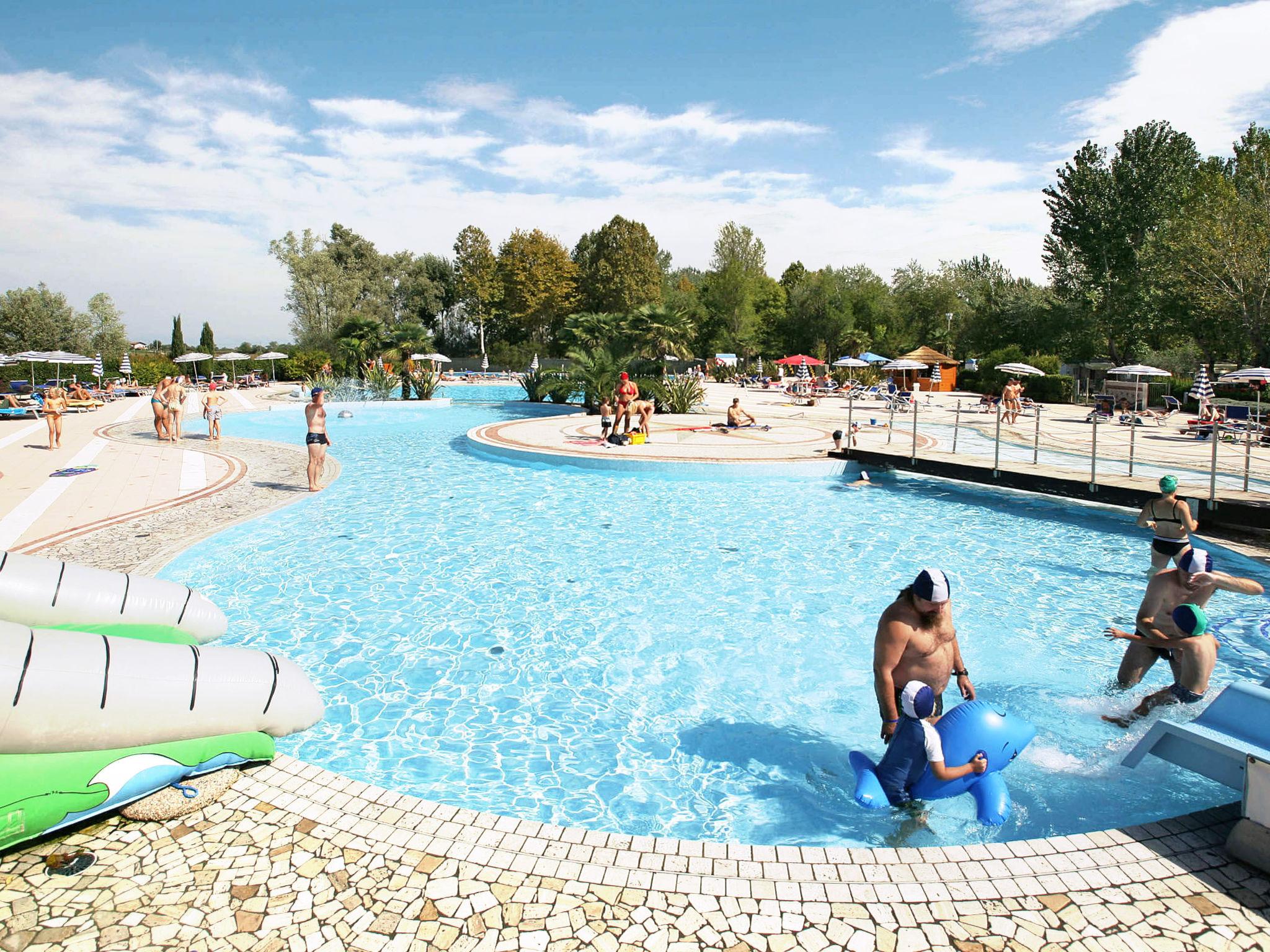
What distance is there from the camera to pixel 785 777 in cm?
505

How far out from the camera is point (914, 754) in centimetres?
388

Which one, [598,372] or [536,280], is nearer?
[598,372]

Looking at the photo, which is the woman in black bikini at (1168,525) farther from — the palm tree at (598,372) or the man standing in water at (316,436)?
the palm tree at (598,372)

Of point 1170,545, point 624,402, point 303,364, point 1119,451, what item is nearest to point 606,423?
point 624,402

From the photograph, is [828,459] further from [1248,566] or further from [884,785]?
[884,785]

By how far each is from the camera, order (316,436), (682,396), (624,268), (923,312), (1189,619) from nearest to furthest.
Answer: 1. (1189,619)
2. (316,436)
3. (682,396)
4. (624,268)
5. (923,312)

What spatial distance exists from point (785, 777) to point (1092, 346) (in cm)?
4291

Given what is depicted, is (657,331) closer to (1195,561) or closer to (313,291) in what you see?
(1195,561)

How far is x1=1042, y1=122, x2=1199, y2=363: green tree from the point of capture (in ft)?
119

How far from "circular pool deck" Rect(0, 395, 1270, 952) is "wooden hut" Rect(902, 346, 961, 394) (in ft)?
126

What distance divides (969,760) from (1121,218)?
42.8 metres

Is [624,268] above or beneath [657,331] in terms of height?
above

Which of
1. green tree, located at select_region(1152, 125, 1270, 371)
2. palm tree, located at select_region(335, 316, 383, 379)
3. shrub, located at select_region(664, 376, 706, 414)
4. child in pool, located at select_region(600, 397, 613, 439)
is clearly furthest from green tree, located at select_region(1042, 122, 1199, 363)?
palm tree, located at select_region(335, 316, 383, 379)

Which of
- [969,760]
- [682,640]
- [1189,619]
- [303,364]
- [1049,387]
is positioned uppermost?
[303,364]
